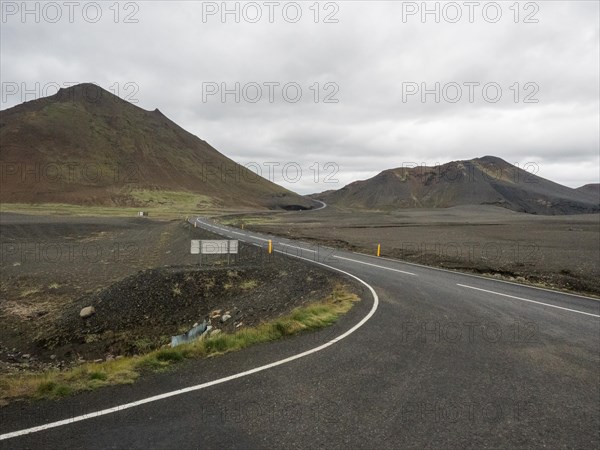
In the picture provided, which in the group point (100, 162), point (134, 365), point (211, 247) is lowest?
point (134, 365)

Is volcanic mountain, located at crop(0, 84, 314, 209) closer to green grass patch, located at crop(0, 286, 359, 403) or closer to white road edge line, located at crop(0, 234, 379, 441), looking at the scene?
green grass patch, located at crop(0, 286, 359, 403)

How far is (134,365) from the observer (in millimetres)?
7641

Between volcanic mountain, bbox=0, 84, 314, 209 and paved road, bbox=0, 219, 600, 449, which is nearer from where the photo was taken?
paved road, bbox=0, 219, 600, 449

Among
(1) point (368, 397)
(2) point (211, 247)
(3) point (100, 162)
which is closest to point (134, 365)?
(1) point (368, 397)

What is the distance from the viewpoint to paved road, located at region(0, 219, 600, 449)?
5.44 meters

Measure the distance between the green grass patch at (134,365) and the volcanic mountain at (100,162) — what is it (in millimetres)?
115561

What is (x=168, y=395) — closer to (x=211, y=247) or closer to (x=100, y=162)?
(x=211, y=247)

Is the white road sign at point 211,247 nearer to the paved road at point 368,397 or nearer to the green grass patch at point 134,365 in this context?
the green grass patch at point 134,365

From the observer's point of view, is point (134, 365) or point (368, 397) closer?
point (368, 397)

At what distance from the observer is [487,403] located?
6.71m

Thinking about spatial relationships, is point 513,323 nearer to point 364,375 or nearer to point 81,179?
point 364,375

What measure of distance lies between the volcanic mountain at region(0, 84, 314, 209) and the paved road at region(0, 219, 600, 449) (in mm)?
117651

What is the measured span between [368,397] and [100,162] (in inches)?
6180

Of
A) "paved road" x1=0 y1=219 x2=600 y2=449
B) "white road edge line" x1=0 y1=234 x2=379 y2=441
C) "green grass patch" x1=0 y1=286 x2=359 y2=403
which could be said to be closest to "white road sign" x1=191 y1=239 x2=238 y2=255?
"green grass patch" x1=0 y1=286 x2=359 y2=403
